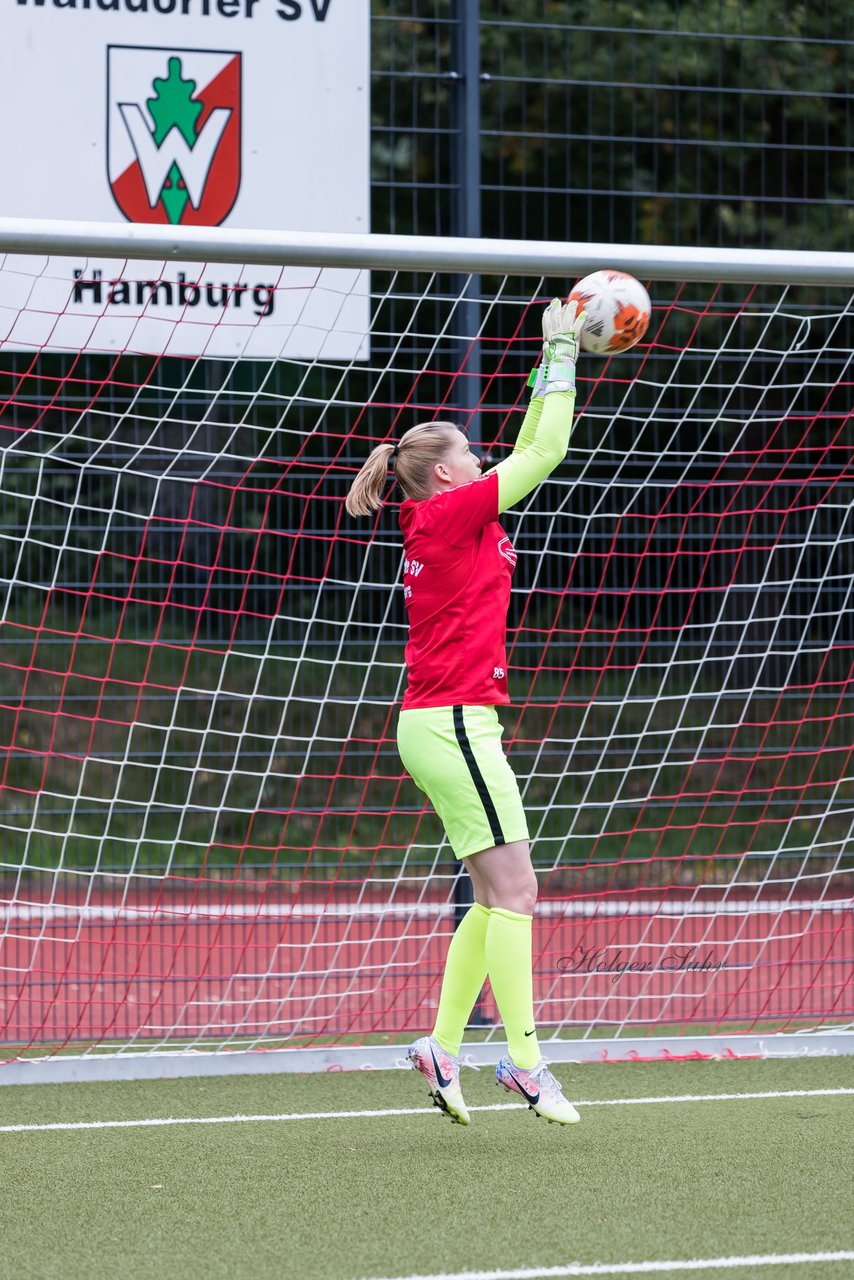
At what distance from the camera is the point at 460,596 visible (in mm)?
4109

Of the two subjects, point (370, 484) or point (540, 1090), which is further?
point (370, 484)

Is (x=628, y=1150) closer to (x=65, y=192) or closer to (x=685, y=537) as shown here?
(x=685, y=537)

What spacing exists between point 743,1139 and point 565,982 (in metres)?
2.24

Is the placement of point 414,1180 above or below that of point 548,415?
below

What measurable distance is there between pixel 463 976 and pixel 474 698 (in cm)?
74

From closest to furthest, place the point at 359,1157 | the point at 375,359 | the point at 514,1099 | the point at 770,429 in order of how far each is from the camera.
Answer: the point at 359,1157 < the point at 514,1099 < the point at 375,359 < the point at 770,429

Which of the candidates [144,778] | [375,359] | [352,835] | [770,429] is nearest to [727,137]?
[770,429]

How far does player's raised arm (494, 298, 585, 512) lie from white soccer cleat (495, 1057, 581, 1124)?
4.66 feet

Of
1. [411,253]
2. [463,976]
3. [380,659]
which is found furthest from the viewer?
[380,659]

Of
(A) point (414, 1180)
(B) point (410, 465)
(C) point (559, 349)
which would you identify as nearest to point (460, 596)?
(B) point (410, 465)

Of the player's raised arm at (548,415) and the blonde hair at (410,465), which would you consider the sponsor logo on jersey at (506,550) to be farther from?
the blonde hair at (410,465)

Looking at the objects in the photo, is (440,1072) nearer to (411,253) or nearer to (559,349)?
(559,349)

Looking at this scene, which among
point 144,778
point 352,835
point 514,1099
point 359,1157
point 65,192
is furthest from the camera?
point 144,778

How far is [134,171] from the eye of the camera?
234 inches
